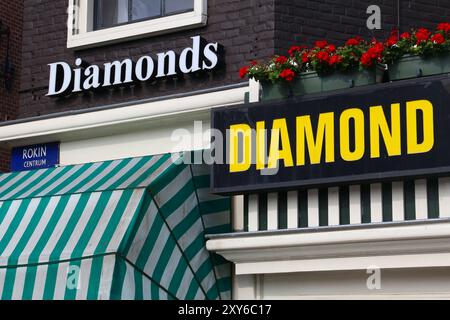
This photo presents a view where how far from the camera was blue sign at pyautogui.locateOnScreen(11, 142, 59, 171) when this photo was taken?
526 inches

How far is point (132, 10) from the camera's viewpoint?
1348 centimetres

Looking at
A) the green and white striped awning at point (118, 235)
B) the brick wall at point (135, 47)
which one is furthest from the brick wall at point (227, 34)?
the green and white striped awning at point (118, 235)

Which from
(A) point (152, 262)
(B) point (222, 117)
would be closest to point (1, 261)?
(A) point (152, 262)

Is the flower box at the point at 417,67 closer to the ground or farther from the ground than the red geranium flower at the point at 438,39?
closer to the ground

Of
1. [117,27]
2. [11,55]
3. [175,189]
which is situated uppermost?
[11,55]

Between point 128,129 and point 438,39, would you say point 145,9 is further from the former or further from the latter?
point 438,39

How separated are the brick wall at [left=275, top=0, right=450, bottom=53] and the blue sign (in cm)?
345

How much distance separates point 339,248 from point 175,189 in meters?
1.94

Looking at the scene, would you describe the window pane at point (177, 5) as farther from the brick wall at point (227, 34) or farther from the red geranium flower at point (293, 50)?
the red geranium flower at point (293, 50)

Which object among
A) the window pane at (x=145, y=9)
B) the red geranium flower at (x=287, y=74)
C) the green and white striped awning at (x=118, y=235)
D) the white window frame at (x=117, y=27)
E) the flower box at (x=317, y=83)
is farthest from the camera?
the window pane at (x=145, y=9)

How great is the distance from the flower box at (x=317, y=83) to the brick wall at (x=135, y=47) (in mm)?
982

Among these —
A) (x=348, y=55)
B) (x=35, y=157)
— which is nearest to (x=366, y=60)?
(x=348, y=55)

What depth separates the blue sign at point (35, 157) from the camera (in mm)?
13352

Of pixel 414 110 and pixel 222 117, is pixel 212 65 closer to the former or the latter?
pixel 222 117
